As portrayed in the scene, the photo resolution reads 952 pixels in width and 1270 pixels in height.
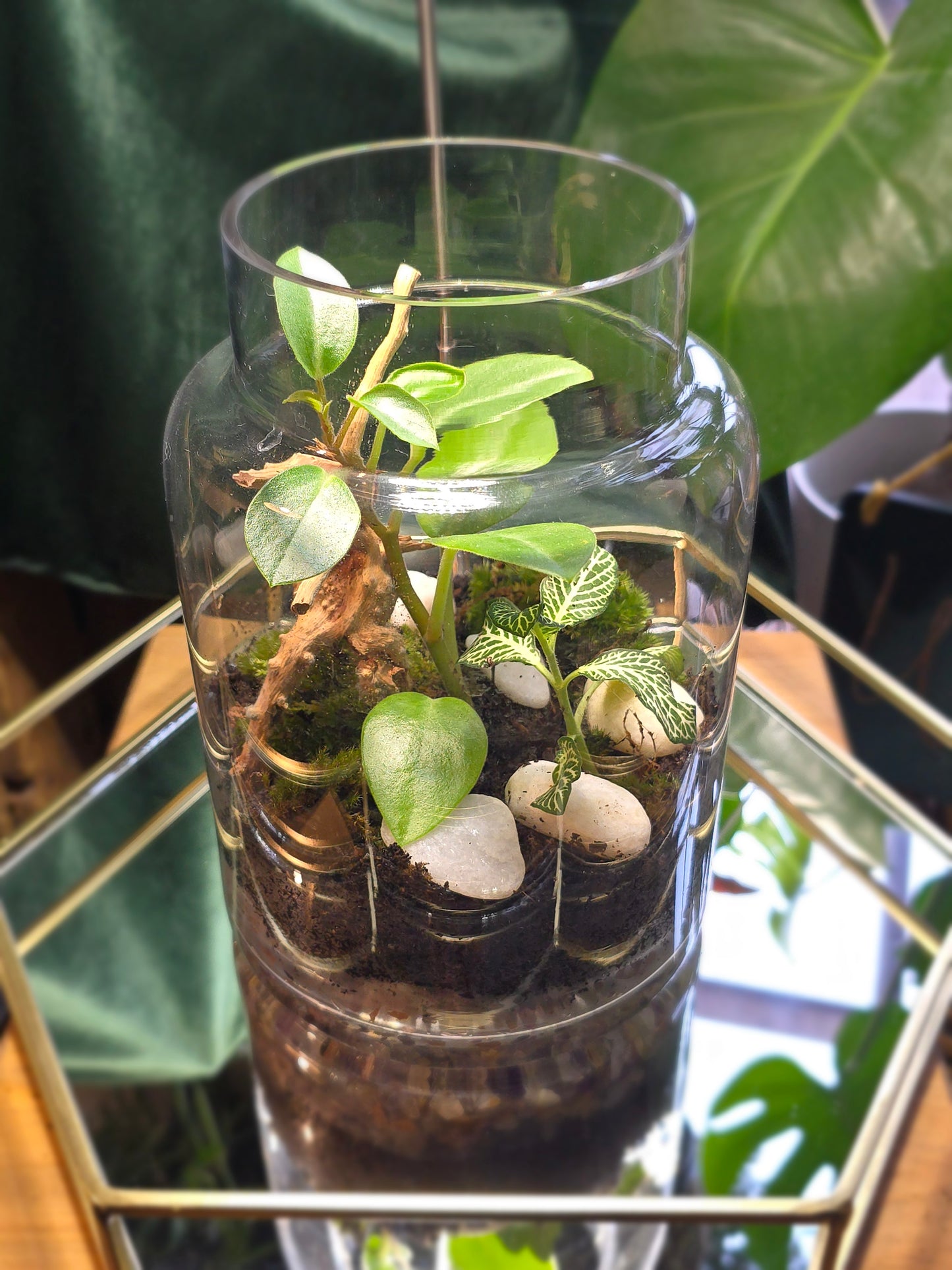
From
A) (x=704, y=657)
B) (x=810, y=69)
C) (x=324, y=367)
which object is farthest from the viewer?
(x=810, y=69)

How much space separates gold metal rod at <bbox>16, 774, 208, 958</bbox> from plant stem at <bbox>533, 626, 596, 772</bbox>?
9.6 inches

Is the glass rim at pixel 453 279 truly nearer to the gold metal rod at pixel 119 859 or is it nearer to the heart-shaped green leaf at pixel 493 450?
the heart-shaped green leaf at pixel 493 450

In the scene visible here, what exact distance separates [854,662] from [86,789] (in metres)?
0.47

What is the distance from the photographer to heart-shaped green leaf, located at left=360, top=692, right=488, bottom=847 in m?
0.40

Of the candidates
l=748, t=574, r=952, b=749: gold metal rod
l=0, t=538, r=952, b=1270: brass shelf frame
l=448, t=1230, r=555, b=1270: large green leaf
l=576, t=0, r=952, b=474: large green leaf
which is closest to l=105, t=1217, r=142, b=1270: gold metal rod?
l=0, t=538, r=952, b=1270: brass shelf frame

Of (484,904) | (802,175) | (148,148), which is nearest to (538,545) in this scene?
(484,904)

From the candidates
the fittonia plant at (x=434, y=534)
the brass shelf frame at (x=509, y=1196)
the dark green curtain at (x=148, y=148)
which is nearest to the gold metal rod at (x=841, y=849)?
the brass shelf frame at (x=509, y=1196)

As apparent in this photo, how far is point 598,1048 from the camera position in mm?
509

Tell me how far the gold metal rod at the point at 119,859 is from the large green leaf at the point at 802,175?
465 mm

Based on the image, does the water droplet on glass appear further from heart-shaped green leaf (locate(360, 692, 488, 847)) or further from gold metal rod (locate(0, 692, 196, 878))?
gold metal rod (locate(0, 692, 196, 878))

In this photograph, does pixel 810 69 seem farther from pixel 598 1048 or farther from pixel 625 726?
pixel 598 1048

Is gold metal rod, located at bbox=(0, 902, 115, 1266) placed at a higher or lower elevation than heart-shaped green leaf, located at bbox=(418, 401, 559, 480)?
lower

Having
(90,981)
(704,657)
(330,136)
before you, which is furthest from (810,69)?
(90,981)

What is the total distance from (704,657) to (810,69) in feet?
1.79
